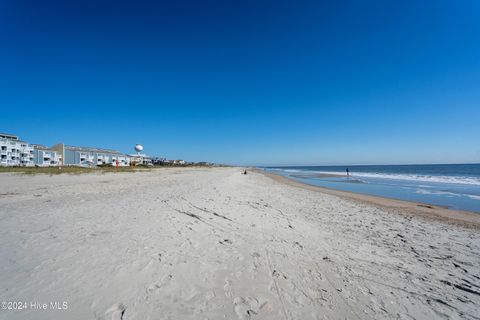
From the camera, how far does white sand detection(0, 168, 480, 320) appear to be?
285cm

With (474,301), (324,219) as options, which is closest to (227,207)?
→ (324,219)

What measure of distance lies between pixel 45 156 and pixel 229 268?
88.9 metres

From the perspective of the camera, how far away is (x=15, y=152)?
59.6 metres

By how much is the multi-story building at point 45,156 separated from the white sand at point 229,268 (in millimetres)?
81042

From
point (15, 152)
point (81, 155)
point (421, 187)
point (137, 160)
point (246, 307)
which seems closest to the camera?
point (246, 307)

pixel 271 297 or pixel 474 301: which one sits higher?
pixel 271 297

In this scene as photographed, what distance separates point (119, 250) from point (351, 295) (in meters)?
4.55

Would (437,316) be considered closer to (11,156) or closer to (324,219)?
(324,219)

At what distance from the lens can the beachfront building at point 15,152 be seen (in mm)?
56353

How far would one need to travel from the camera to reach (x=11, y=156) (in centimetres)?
5841

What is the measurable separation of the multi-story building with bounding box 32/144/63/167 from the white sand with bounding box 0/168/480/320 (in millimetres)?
81042

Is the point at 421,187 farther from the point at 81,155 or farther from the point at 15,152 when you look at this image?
the point at 15,152

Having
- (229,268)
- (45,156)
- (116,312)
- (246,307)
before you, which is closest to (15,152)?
(45,156)

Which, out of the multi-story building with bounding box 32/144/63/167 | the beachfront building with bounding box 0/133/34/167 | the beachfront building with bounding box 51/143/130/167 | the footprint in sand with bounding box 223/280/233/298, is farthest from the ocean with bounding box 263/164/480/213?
the multi-story building with bounding box 32/144/63/167
